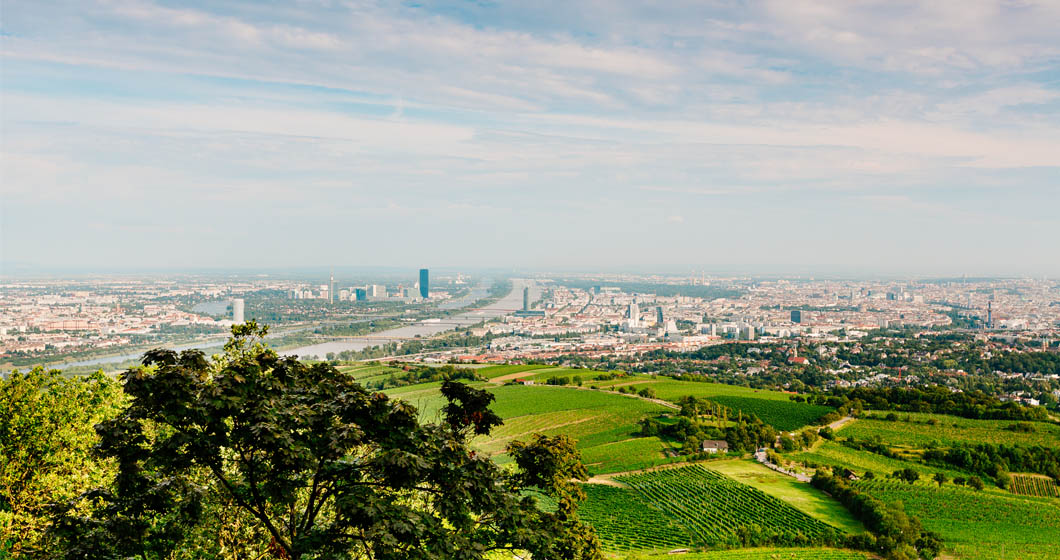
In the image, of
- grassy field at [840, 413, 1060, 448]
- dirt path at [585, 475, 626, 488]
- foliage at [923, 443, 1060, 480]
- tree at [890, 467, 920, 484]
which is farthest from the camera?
grassy field at [840, 413, 1060, 448]

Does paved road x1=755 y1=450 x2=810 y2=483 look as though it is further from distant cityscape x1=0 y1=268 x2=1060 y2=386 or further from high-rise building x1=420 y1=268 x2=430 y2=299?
high-rise building x1=420 y1=268 x2=430 y2=299

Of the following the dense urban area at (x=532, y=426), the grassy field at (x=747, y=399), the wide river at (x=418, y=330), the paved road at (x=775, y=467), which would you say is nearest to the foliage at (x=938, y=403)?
the dense urban area at (x=532, y=426)

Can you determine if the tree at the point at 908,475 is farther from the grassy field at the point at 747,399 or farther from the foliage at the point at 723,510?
the grassy field at the point at 747,399

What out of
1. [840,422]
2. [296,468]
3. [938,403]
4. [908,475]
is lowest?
[840,422]

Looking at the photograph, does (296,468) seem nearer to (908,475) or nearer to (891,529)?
(891,529)

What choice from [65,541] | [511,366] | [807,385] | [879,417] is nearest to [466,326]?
[511,366]

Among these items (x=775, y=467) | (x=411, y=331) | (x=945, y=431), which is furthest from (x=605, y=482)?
(x=411, y=331)

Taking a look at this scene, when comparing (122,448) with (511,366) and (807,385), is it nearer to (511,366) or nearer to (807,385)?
(511,366)

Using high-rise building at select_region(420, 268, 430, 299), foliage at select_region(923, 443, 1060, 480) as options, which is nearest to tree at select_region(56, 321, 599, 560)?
foliage at select_region(923, 443, 1060, 480)

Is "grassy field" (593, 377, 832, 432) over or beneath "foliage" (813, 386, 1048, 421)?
beneath
